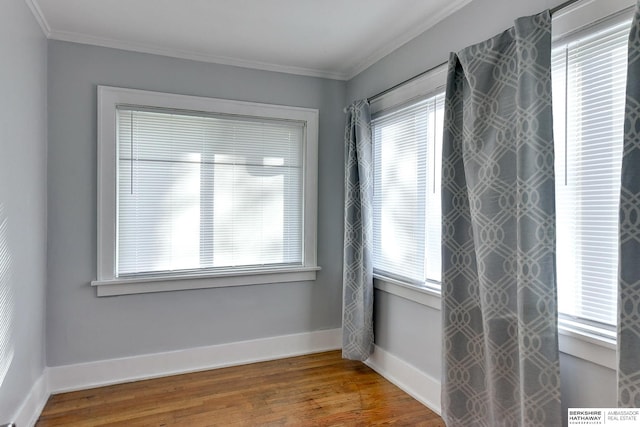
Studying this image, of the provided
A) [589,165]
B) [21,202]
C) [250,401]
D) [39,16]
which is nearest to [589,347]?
[589,165]

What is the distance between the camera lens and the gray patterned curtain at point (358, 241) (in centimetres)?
305

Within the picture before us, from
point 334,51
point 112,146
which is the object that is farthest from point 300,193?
point 112,146

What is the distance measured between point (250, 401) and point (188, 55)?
8.45 ft

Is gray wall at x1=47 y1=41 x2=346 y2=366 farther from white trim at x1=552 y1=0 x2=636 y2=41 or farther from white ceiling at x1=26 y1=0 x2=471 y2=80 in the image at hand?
white trim at x1=552 y1=0 x2=636 y2=41

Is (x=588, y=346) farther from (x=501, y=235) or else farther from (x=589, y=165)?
(x=589, y=165)

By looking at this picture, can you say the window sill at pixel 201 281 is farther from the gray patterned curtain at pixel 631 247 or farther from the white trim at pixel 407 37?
the gray patterned curtain at pixel 631 247

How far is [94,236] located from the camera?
2.83m

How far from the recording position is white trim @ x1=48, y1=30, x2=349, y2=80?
273 cm

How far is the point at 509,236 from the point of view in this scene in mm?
1830

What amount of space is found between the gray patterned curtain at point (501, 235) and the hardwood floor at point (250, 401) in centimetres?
53

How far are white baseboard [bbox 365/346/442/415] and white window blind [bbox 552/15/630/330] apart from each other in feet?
3.64

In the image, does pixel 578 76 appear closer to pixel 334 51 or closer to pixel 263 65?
pixel 334 51

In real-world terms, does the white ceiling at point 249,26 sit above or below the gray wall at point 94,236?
above

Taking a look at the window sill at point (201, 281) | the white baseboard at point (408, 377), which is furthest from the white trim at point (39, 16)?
the white baseboard at point (408, 377)
